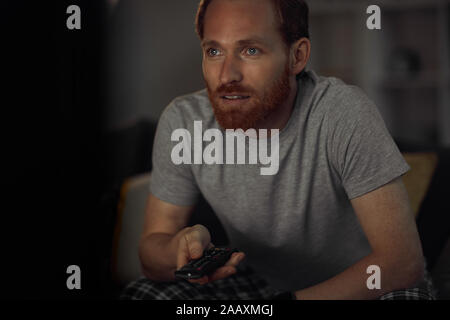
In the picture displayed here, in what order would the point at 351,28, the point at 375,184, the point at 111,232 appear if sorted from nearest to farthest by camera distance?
1. the point at 375,184
2. the point at 111,232
3. the point at 351,28

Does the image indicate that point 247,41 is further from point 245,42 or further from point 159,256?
point 159,256

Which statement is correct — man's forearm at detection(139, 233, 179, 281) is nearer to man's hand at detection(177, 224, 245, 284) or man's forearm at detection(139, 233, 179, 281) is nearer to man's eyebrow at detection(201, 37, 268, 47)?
man's hand at detection(177, 224, 245, 284)

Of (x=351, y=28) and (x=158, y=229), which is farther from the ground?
(x=351, y=28)

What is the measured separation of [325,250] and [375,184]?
0.17 m

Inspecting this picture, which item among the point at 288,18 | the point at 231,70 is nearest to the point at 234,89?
the point at 231,70

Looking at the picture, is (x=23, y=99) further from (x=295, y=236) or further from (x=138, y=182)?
(x=295, y=236)

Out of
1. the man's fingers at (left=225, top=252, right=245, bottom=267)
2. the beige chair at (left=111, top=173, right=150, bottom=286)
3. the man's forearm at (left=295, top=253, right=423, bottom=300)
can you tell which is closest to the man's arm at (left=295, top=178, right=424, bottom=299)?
the man's forearm at (left=295, top=253, right=423, bottom=300)

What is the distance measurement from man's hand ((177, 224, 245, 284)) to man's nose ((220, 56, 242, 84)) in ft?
0.77

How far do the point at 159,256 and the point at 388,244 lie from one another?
0.36 meters

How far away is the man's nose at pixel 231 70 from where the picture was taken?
27.7 inches

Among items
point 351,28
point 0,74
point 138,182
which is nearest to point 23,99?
point 0,74

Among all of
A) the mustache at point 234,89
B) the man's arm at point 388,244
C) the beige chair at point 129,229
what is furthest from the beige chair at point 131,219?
the mustache at point 234,89

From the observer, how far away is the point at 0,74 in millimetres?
781

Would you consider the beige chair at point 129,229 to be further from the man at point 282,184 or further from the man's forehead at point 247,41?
the man's forehead at point 247,41
